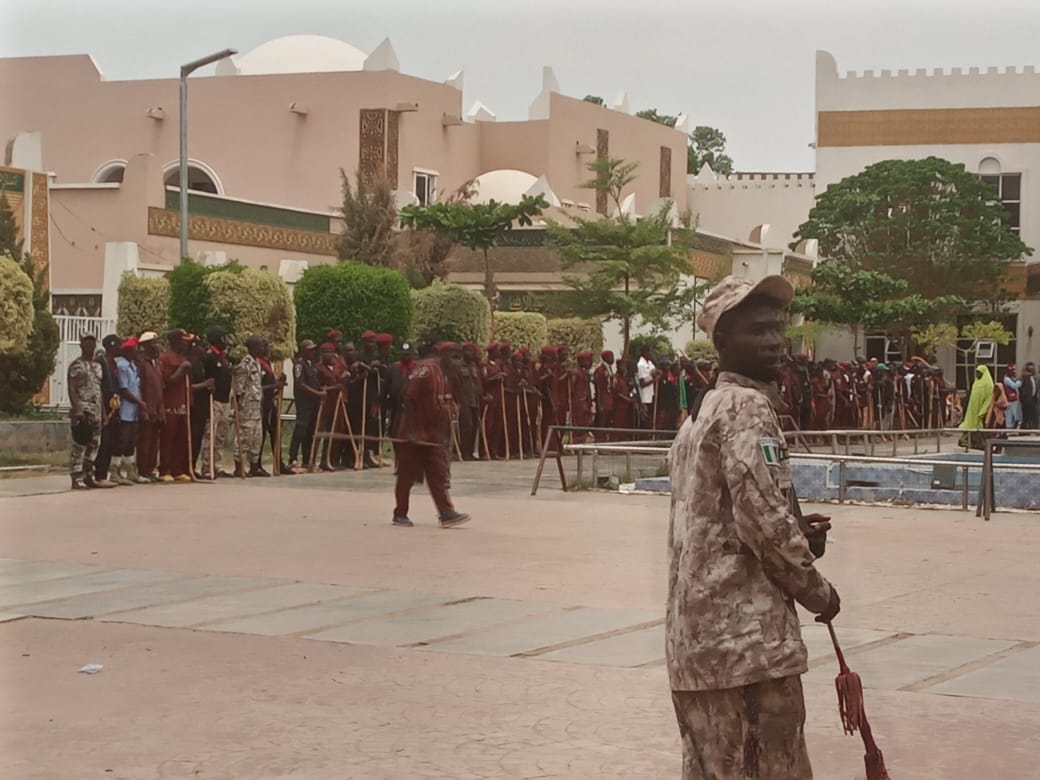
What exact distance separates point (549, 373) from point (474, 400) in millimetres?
2212

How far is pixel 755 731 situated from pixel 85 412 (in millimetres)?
13177

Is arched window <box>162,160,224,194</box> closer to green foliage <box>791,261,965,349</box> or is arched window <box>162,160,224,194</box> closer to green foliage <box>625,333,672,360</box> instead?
green foliage <box>625,333,672,360</box>

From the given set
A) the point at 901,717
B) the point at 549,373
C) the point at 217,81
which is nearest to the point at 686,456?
the point at 901,717

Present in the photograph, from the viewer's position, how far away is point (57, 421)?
Result: 2155 centimetres

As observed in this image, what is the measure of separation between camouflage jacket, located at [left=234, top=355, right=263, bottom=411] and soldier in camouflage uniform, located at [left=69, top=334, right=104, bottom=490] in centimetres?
219

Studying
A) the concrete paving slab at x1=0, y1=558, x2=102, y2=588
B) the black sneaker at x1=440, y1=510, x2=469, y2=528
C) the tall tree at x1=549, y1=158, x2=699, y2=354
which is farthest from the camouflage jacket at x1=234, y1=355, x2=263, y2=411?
the tall tree at x1=549, y1=158, x2=699, y2=354

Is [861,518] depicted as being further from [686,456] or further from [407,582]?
[686,456]

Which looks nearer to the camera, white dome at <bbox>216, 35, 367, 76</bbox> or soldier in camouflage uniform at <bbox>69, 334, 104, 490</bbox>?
soldier in camouflage uniform at <bbox>69, 334, 104, 490</bbox>

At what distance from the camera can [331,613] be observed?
31.0ft

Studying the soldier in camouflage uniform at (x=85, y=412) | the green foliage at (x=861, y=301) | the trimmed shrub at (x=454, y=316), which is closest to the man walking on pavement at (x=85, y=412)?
the soldier in camouflage uniform at (x=85, y=412)

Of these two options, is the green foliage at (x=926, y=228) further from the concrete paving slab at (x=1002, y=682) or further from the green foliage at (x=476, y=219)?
the concrete paving slab at (x=1002, y=682)

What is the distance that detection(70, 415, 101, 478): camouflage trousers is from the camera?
54.5 feet

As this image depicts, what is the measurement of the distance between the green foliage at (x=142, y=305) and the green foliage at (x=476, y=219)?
35.9 feet

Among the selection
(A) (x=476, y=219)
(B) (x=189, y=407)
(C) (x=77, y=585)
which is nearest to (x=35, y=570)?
(C) (x=77, y=585)
